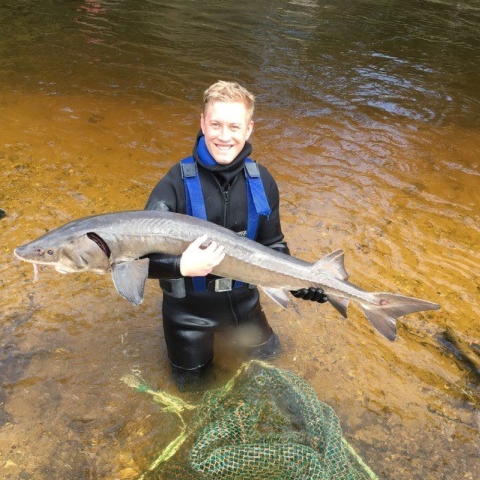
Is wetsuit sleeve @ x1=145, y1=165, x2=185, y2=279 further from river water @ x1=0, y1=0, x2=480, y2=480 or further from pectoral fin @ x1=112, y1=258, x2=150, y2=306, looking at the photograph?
river water @ x1=0, y1=0, x2=480, y2=480

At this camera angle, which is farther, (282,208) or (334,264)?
(282,208)

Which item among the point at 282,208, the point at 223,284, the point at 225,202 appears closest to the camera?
the point at 225,202

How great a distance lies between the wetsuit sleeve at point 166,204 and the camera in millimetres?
3359

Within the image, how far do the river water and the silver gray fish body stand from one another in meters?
1.37

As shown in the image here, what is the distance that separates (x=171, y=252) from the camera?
11.3 ft

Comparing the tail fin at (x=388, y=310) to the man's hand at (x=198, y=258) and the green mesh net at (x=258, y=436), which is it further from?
the man's hand at (x=198, y=258)

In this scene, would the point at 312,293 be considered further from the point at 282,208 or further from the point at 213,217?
the point at 282,208

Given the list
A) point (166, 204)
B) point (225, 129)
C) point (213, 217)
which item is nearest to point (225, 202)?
point (213, 217)

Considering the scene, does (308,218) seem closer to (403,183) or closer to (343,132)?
(403,183)

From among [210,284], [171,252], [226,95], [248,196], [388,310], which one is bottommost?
[210,284]

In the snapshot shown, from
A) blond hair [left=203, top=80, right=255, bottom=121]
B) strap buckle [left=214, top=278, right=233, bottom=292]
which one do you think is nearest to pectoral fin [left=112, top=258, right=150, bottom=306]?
strap buckle [left=214, top=278, right=233, bottom=292]

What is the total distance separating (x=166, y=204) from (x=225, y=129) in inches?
29.4

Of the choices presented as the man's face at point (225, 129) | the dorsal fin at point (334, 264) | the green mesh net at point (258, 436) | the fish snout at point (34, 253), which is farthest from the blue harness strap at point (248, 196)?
the fish snout at point (34, 253)

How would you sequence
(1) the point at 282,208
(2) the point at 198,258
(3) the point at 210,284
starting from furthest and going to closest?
(1) the point at 282,208, (3) the point at 210,284, (2) the point at 198,258
